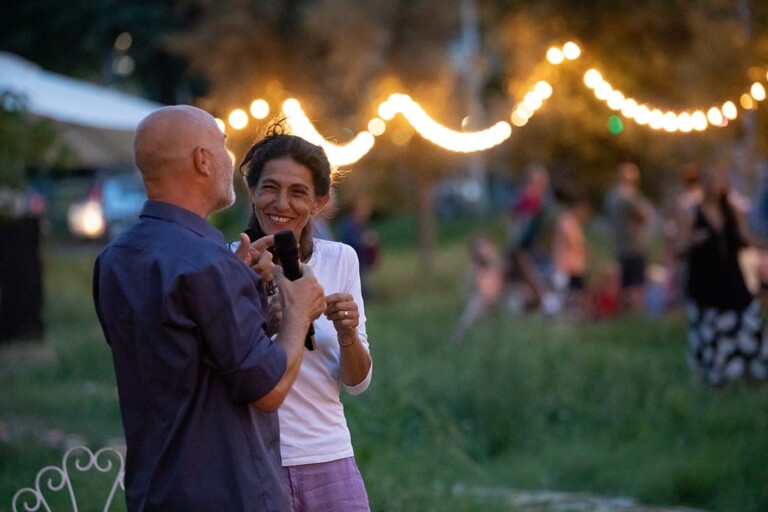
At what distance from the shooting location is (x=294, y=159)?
3.97 metres

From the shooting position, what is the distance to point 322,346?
382 centimetres

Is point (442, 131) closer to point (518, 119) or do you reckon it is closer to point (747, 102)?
point (518, 119)

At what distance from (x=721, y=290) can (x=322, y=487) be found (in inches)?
291

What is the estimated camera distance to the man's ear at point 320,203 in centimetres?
405

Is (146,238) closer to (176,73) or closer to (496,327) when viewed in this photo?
(496,327)

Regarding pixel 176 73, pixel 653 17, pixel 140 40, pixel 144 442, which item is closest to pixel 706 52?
pixel 653 17

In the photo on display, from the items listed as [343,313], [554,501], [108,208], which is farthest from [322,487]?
[108,208]

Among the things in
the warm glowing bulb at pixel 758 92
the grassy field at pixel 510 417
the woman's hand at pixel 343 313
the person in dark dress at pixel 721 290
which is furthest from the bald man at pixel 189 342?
the person in dark dress at pixel 721 290

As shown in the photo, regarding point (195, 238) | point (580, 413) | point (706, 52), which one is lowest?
point (580, 413)

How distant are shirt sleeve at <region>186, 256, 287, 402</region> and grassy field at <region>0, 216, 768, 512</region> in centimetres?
268

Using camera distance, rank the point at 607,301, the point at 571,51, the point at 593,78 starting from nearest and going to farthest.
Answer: the point at 571,51 < the point at 593,78 < the point at 607,301

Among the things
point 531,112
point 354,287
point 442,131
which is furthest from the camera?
point 442,131

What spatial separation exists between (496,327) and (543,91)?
361cm

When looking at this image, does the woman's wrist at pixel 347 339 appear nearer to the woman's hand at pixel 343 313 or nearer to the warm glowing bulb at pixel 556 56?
the woman's hand at pixel 343 313
